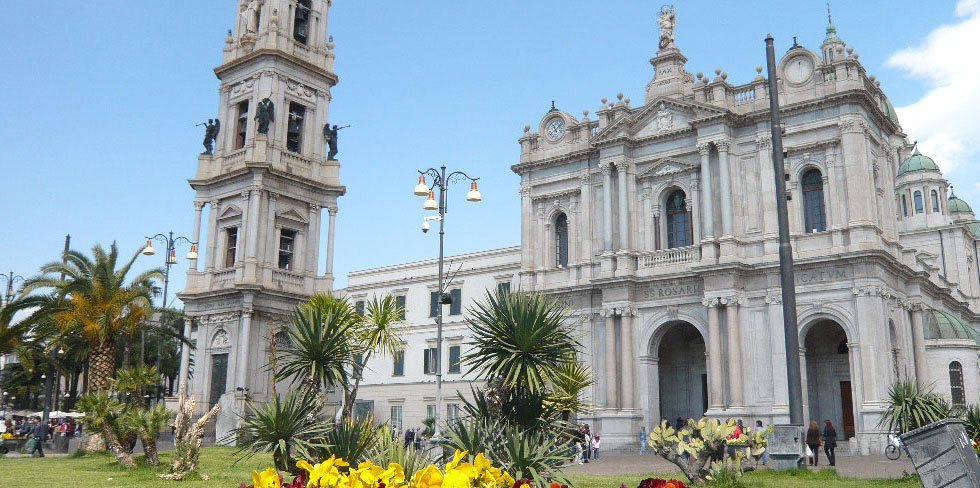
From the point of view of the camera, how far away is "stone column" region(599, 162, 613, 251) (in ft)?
123

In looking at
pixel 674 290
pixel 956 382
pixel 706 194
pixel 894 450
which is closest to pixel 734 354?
pixel 674 290

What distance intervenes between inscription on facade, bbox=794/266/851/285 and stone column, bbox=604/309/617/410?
8100 mm

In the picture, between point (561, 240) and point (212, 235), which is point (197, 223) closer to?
point (212, 235)

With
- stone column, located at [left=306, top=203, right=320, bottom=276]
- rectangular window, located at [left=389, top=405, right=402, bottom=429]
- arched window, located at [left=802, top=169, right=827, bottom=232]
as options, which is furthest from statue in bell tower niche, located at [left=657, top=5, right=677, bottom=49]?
rectangular window, located at [left=389, top=405, right=402, bottom=429]

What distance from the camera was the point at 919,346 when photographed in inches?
1415

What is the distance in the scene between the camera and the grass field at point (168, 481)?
54.2 ft

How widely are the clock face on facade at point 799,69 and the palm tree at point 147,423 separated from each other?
27729 mm

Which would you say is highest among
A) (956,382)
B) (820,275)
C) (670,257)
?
(670,257)

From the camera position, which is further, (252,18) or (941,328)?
(252,18)

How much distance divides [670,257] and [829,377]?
8390 millimetres

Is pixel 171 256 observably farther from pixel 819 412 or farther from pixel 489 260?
pixel 819 412

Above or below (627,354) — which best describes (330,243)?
above

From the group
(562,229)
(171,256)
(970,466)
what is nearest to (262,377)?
(171,256)

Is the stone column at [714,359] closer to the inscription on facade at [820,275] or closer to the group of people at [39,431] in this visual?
the inscription on facade at [820,275]
